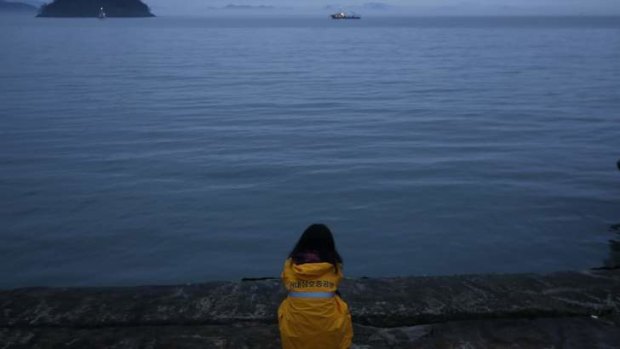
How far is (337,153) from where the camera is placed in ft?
49.6

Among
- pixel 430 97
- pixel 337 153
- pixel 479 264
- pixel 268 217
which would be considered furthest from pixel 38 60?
pixel 479 264

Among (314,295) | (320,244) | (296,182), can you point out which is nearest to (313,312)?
(314,295)

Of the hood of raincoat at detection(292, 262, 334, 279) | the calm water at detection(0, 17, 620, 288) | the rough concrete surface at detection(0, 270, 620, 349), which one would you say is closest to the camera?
the hood of raincoat at detection(292, 262, 334, 279)

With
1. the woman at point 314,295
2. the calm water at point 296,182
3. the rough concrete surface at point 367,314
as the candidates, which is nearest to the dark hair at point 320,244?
the woman at point 314,295

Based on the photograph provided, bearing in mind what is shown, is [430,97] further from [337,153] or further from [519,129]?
[337,153]

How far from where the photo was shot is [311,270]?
3654 millimetres

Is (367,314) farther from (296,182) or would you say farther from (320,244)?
(296,182)

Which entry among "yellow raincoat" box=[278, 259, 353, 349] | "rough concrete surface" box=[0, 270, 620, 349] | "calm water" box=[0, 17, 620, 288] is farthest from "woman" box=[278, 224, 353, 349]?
"calm water" box=[0, 17, 620, 288]

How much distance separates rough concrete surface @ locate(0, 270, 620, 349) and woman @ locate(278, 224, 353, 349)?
2.74 ft

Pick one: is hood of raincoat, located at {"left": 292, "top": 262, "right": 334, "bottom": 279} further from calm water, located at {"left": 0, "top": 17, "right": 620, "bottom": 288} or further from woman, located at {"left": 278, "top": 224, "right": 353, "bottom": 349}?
calm water, located at {"left": 0, "top": 17, "right": 620, "bottom": 288}

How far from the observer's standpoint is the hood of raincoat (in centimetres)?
366

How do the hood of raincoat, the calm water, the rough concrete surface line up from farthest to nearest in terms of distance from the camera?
the calm water
the rough concrete surface
the hood of raincoat

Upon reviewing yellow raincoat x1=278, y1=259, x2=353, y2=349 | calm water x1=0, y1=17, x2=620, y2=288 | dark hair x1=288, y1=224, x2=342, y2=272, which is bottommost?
calm water x1=0, y1=17, x2=620, y2=288

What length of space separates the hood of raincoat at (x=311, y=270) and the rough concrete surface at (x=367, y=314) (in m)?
1.07
